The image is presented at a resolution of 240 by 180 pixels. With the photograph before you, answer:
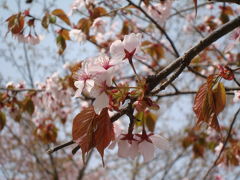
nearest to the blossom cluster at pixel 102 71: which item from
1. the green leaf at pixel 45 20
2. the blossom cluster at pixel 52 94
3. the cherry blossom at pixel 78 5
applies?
the green leaf at pixel 45 20

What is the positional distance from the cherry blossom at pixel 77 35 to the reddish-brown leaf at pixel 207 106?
1.15 meters

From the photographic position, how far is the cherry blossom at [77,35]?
176 centimetres

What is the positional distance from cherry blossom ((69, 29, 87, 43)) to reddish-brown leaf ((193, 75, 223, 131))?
1.15 metres

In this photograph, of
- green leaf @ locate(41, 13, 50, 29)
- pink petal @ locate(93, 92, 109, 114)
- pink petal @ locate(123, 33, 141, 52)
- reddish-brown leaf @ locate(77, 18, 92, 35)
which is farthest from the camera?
reddish-brown leaf @ locate(77, 18, 92, 35)

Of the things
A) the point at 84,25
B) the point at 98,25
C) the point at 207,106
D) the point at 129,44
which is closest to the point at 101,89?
the point at 129,44

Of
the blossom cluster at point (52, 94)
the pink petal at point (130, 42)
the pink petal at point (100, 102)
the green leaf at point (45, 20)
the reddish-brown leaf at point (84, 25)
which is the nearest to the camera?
the pink petal at point (100, 102)

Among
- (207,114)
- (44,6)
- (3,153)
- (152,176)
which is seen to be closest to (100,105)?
(207,114)

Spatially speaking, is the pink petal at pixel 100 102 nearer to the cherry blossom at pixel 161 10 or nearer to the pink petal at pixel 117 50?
the pink petal at pixel 117 50

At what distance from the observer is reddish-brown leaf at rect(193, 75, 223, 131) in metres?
0.73

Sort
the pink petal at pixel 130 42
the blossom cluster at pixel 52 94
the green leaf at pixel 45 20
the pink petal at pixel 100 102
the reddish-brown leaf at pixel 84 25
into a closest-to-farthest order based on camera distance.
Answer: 1. the pink petal at pixel 100 102
2. the pink petal at pixel 130 42
3. the green leaf at pixel 45 20
4. the reddish-brown leaf at pixel 84 25
5. the blossom cluster at pixel 52 94

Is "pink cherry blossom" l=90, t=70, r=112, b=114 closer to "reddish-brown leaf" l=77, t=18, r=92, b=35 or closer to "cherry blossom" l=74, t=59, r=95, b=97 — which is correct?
"cherry blossom" l=74, t=59, r=95, b=97

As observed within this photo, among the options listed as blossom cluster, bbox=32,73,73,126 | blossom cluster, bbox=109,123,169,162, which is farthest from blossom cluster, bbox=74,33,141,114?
blossom cluster, bbox=32,73,73,126

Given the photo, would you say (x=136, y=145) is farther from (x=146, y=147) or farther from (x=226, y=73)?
(x=226, y=73)

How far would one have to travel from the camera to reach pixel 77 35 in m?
1.78
